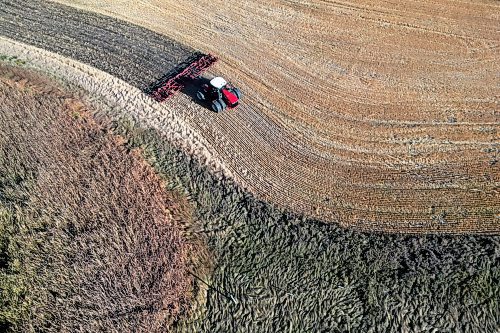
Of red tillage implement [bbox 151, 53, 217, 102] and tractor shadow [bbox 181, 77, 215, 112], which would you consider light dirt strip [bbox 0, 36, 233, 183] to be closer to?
tractor shadow [bbox 181, 77, 215, 112]

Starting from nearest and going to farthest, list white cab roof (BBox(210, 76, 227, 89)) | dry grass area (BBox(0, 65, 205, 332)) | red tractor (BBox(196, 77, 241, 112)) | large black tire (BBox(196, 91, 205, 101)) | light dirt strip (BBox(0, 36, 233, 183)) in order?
dry grass area (BBox(0, 65, 205, 332)), light dirt strip (BBox(0, 36, 233, 183)), white cab roof (BBox(210, 76, 227, 89)), red tractor (BBox(196, 77, 241, 112)), large black tire (BBox(196, 91, 205, 101))

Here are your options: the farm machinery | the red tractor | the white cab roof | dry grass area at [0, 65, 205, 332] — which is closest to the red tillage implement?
the farm machinery

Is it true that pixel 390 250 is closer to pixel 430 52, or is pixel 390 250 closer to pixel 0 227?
pixel 430 52

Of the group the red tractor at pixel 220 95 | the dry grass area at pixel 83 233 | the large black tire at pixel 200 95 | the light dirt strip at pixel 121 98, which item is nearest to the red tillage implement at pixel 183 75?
the light dirt strip at pixel 121 98

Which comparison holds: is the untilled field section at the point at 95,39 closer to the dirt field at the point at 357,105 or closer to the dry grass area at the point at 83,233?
the dirt field at the point at 357,105

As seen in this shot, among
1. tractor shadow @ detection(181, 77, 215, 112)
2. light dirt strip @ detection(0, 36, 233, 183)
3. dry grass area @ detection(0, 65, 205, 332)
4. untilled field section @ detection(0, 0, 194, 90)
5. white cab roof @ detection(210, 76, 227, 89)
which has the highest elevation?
white cab roof @ detection(210, 76, 227, 89)

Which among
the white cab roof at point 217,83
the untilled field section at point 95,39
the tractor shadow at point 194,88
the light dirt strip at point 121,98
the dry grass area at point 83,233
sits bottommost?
the dry grass area at point 83,233

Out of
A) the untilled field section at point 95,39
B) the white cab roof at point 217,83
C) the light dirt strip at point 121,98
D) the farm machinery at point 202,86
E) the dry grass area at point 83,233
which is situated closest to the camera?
the dry grass area at point 83,233
